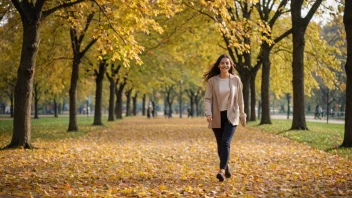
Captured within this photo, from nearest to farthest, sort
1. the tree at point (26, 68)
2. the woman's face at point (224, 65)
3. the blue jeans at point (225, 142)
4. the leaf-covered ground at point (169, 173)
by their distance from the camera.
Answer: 1. the leaf-covered ground at point (169, 173)
2. the blue jeans at point (225, 142)
3. the woman's face at point (224, 65)
4. the tree at point (26, 68)

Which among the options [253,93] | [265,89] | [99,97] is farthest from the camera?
Result: [253,93]

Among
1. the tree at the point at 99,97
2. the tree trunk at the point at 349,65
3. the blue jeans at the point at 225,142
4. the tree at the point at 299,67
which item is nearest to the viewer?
the blue jeans at the point at 225,142

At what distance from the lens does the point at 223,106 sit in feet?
23.9

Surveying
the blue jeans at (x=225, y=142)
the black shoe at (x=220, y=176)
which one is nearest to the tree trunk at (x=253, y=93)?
the blue jeans at (x=225, y=142)

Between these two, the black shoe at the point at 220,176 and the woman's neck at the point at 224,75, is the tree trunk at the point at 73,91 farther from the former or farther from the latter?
the black shoe at the point at 220,176

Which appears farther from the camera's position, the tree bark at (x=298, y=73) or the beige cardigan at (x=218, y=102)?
the tree bark at (x=298, y=73)

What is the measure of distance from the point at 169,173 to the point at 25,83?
6.13 metres

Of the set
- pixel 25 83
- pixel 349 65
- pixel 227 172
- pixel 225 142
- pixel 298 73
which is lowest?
pixel 227 172

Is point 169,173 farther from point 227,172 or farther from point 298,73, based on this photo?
point 298,73

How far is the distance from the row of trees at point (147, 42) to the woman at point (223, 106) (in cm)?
446

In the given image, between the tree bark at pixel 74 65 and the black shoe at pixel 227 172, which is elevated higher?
the tree bark at pixel 74 65

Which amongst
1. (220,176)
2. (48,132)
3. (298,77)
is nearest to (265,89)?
(298,77)

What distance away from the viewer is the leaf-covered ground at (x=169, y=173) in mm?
Result: 6512

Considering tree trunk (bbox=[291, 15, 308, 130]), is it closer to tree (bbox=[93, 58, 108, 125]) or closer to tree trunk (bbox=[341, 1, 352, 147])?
tree trunk (bbox=[341, 1, 352, 147])
